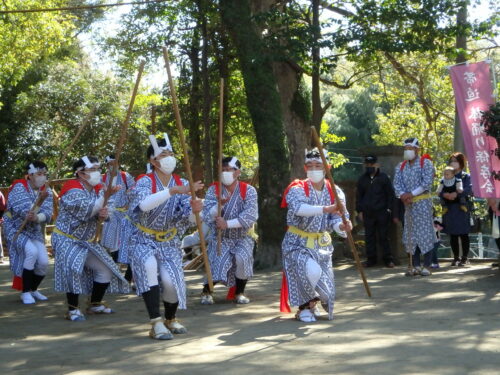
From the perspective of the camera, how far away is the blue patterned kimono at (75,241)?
892cm

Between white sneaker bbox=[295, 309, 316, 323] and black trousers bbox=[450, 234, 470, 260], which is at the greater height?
black trousers bbox=[450, 234, 470, 260]

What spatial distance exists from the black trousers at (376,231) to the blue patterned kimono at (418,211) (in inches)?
38.5

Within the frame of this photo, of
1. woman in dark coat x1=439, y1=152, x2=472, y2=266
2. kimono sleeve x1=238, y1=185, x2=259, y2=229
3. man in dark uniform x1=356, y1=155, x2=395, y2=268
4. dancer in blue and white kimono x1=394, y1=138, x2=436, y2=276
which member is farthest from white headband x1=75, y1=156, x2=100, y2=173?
woman in dark coat x1=439, y1=152, x2=472, y2=266

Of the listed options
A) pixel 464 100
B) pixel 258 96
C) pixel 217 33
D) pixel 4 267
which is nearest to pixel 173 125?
pixel 217 33

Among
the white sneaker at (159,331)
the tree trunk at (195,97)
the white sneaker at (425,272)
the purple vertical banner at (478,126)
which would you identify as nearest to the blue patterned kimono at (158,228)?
the white sneaker at (159,331)

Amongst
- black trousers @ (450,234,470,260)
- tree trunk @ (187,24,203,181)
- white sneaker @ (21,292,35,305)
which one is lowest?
white sneaker @ (21,292,35,305)

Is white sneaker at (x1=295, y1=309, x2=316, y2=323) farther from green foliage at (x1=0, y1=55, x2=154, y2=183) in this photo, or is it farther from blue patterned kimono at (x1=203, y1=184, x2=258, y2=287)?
green foliage at (x1=0, y1=55, x2=154, y2=183)

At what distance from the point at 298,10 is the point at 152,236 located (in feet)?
29.7

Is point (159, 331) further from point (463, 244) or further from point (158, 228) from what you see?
point (463, 244)

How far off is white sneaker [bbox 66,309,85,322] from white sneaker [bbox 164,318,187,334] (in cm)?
148

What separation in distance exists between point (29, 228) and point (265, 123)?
4.40 metres

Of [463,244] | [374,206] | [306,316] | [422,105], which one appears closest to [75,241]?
[306,316]

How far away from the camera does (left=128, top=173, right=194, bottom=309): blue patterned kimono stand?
7.75 meters

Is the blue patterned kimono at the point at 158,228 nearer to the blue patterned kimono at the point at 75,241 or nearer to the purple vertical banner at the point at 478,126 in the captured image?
the blue patterned kimono at the point at 75,241
